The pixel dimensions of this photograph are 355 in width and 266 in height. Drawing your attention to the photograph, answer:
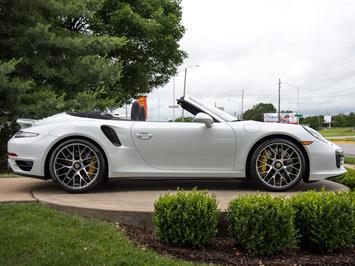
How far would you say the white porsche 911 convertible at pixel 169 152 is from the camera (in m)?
4.87

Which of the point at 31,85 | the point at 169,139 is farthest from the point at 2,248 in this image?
the point at 31,85

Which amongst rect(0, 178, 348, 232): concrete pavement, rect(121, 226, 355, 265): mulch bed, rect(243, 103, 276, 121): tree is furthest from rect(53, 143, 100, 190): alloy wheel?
rect(243, 103, 276, 121): tree

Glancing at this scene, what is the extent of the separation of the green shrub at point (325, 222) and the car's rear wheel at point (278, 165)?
1247mm

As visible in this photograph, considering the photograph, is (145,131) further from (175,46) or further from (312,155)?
(175,46)

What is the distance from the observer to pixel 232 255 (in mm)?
3488

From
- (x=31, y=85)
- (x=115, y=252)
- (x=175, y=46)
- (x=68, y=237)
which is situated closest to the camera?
(x=115, y=252)

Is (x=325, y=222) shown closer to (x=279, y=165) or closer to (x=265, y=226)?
(x=265, y=226)

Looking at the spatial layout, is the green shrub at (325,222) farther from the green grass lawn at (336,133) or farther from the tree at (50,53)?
the green grass lawn at (336,133)

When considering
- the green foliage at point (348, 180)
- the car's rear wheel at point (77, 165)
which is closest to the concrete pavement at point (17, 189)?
the car's rear wheel at point (77, 165)

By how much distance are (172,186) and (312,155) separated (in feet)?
5.68

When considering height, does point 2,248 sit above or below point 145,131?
below

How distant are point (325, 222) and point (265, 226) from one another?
1.77ft

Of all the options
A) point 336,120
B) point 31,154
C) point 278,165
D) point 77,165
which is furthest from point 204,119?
point 336,120

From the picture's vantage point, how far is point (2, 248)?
3.25 m
